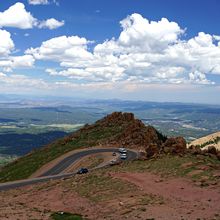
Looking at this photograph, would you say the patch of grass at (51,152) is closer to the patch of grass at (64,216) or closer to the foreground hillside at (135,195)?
the foreground hillside at (135,195)

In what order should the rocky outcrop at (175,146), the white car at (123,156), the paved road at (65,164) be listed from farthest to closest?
1. the white car at (123,156)
2. the paved road at (65,164)
3. the rocky outcrop at (175,146)

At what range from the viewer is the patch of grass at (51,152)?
4010 inches

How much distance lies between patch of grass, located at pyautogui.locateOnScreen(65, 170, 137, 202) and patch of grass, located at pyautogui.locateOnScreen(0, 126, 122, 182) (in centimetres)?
3845

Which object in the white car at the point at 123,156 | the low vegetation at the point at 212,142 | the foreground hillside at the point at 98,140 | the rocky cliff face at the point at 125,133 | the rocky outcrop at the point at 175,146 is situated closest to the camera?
the rocky outcrop at the point at 175,146

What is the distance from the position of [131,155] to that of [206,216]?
195ft

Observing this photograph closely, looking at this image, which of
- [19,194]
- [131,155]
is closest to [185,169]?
[19,194]

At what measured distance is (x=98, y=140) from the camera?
117m

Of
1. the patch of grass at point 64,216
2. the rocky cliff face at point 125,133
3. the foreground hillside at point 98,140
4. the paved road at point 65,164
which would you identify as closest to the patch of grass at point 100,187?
the patch of grass at point 64,216

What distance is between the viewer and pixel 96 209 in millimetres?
42562

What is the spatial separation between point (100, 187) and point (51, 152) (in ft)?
215

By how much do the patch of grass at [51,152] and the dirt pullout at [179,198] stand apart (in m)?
49.1

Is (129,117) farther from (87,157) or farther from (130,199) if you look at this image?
(130,199)

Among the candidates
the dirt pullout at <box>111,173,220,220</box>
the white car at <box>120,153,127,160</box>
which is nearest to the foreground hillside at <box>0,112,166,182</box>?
the white car at <box>120,153,127,160</box>

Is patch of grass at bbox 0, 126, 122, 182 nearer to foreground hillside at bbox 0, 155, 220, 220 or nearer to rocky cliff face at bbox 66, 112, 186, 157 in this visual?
rocky cliff face at bbox 66, 112, 186, 157
